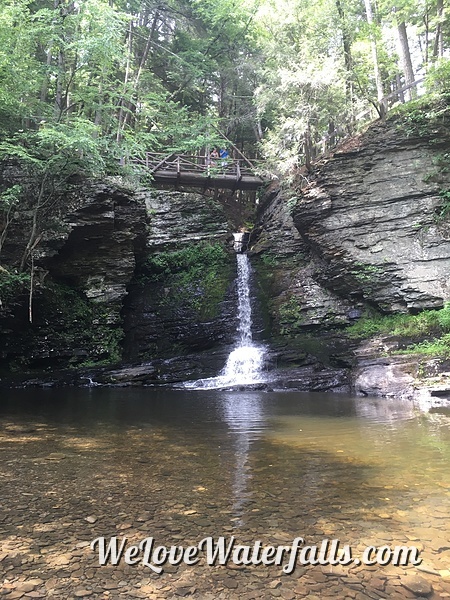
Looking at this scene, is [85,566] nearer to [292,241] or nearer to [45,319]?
[45,319]

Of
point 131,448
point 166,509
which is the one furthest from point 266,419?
point 166,509

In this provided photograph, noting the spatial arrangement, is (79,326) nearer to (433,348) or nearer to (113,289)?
(113,289)

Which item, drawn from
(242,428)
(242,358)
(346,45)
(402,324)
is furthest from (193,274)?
(242,428)

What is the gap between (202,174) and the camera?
2167 centimetres

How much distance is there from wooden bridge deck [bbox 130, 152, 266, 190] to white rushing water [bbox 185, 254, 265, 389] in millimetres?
5834

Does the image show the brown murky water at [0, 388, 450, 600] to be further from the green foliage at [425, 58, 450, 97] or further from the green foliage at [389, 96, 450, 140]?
the green foliage at [425, 58, 450, 97]

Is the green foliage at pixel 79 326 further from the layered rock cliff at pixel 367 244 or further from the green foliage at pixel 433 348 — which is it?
the green foliage at pixel 433 348

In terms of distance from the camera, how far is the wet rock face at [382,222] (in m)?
15.2

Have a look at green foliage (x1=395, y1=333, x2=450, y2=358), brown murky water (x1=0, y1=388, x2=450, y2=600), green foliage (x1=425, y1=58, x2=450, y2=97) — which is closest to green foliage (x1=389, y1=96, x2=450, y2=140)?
green foliage (x1=425, y1=58, x2=450, y2=97)

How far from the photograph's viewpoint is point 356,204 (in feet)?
55.3

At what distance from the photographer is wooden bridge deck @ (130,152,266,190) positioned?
21.2m

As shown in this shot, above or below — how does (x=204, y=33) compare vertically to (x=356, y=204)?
above

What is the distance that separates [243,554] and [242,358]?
44.1 feet

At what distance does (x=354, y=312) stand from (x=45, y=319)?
1251cm
